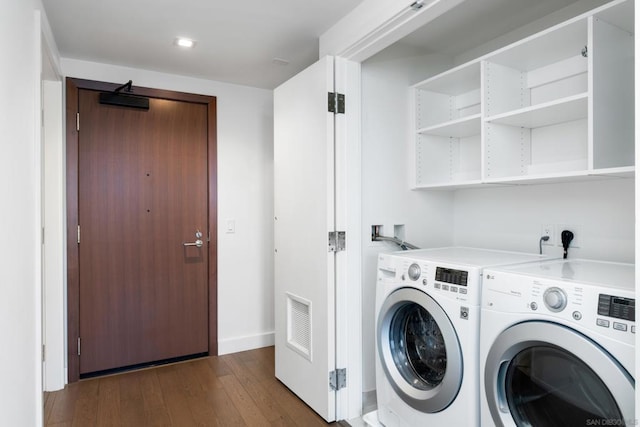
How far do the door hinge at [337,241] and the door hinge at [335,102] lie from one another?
691mm

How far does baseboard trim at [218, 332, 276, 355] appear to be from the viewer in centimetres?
326

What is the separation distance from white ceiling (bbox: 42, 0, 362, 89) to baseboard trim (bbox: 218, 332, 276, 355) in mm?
2186

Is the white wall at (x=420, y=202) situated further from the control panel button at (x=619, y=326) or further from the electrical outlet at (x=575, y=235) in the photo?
the control panel button at (x=619, y=326)

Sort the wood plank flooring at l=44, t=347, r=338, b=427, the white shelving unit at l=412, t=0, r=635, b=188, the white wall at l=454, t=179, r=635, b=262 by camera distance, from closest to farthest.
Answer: the white shelving unit at l=412, t=0, r=635, b=188, the white wall at l=454, t=179, r=635, b=262, the wood plank flooring at l=44, t=347, r=338, b=427

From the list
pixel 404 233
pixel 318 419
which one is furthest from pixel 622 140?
pixel 318 419

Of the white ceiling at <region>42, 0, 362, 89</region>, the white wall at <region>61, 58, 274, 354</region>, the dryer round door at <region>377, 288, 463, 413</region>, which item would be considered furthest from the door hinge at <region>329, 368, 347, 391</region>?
the white ceiling at <region>42, 0, 362, 89</region>

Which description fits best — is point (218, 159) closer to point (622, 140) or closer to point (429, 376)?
point (429, 376)

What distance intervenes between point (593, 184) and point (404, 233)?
102 centimetres

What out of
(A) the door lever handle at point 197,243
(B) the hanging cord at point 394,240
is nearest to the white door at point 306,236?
(B) the hanging cord at point 394,240

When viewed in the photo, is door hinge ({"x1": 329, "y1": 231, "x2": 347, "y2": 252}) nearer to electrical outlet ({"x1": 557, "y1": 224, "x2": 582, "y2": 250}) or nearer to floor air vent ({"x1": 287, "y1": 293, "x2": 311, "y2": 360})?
floor air vent ({"x1": 287, "y1": 293, "x2": 311, "y2": 360})

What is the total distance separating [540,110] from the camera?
5.96 ft

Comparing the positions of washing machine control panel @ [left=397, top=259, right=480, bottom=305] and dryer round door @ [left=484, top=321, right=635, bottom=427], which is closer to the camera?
dryer round door @ [left=484, top=321, right=635, bottom=427]

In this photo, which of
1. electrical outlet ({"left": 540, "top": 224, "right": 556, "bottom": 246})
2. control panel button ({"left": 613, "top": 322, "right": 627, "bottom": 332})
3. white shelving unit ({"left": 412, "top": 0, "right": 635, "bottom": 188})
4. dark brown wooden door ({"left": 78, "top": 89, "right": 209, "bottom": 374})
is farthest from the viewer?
dark brown wooden door ({"left": 78, "top": 89, "right": 209, "bottom": 374})

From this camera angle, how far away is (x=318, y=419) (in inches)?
88.9
